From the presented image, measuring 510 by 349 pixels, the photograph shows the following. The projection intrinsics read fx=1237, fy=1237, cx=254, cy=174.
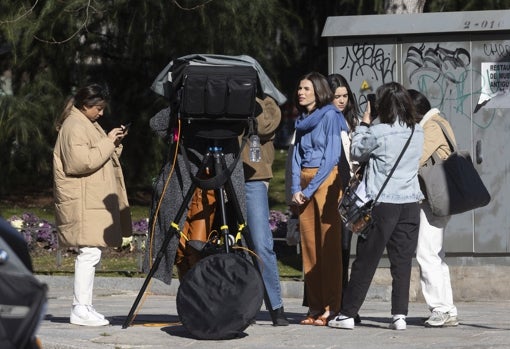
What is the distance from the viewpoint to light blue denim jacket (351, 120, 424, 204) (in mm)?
8367

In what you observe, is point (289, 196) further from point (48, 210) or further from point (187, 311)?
point (48, 210)

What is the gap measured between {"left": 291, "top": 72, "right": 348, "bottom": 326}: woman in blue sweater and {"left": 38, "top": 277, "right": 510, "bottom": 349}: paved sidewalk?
31 cm

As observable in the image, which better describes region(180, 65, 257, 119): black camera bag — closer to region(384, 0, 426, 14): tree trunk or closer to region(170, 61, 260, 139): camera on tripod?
region(170, 61, 260, 139): camera on tripod

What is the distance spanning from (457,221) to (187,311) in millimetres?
4149

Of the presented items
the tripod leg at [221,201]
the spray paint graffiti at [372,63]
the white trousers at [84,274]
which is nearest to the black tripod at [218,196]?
the tripod leg at [221,201]

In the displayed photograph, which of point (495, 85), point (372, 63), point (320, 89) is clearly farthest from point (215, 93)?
point (495, 85)

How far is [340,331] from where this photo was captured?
8500 mm

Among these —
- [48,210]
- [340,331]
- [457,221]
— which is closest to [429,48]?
[457,221]

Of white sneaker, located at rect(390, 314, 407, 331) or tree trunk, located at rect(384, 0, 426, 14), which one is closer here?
white sneaker, located at rect(390, 314, 407, 331)

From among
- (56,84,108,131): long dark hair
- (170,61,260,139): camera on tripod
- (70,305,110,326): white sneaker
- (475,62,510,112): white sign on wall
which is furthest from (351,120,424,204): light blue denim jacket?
(475,62,510,112): white sign on wall

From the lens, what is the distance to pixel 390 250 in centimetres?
849

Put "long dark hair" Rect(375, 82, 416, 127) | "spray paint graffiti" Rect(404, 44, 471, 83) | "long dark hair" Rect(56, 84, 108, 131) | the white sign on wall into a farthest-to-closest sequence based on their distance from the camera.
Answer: "spray paint graffiti" Rect(404, 44, 471, 83), the white sign on wall, "long dark hair" Rect(56, 84, 108, 131), "long dark hair" Rect(375, 82, 416, 127)

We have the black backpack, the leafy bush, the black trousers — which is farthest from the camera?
the leafy bush

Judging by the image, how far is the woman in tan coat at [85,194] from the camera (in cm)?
885
